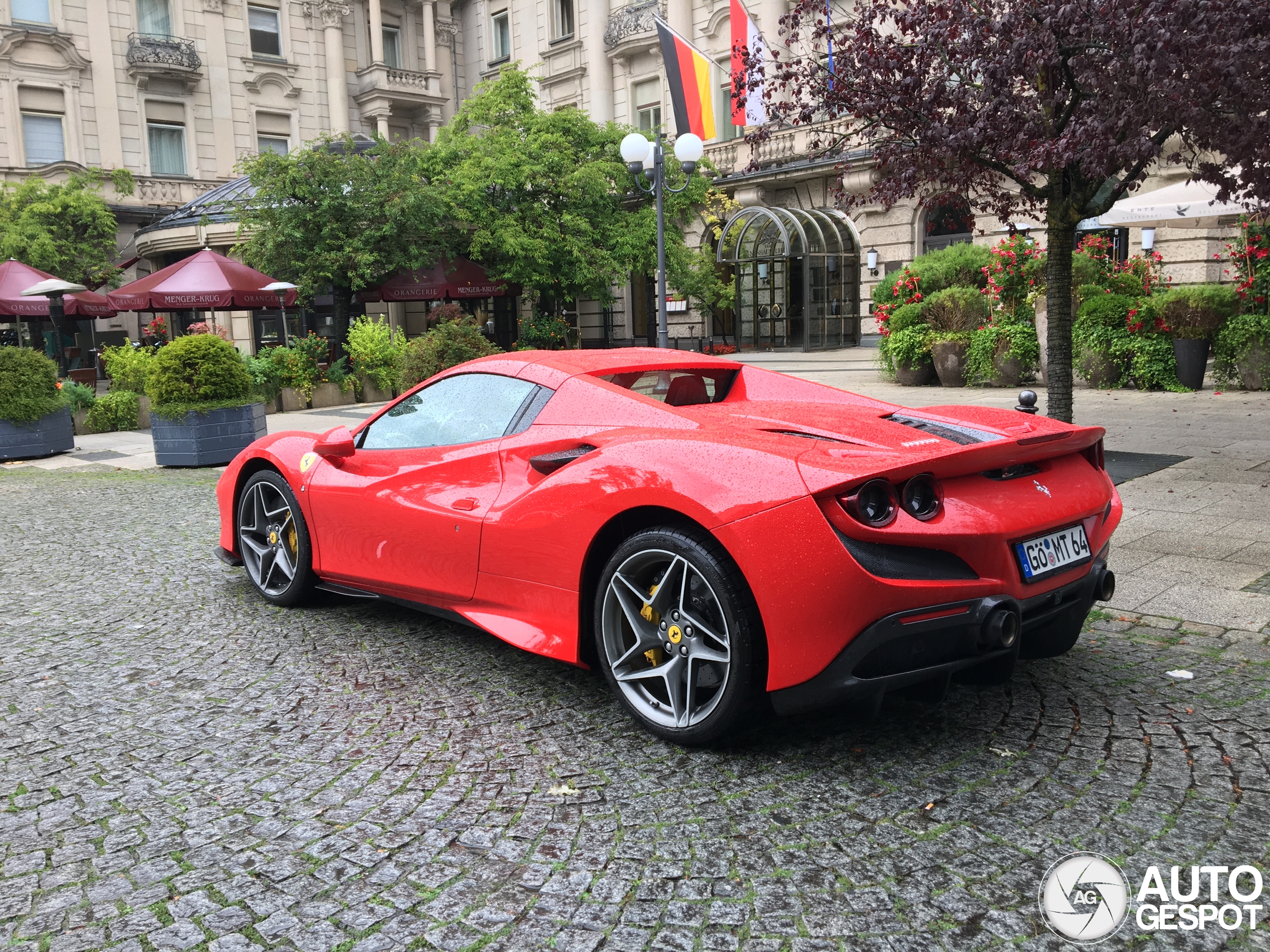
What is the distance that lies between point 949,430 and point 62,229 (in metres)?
33.6

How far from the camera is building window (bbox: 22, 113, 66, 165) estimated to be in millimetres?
35906

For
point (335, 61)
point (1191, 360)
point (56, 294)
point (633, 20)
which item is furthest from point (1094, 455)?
point (335, 61)

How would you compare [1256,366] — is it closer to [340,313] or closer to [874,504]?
[874,504]

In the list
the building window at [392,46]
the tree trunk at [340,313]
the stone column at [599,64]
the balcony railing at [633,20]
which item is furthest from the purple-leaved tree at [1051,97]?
the building window at [392,46]

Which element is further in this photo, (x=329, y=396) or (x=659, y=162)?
(x=329, y=396)

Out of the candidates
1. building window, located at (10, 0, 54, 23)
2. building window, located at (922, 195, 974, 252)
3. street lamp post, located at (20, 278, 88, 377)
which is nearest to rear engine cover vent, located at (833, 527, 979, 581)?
street lamp post, located at (20, 278, 88, 377)

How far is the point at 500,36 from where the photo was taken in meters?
43.0

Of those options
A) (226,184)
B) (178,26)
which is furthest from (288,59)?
(226,184)

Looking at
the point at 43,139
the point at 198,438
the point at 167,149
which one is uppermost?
the point at 167,149

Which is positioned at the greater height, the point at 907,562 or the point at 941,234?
the point at 941,234

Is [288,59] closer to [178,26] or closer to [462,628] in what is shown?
[178,26]

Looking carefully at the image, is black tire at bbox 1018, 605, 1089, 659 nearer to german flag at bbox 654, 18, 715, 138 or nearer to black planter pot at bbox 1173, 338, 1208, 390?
black planter pot at bbox 1173, 338, 1208, 390

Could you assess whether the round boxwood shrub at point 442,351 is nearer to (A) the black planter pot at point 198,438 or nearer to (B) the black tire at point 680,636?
(A) the black planter pot at point 198,438

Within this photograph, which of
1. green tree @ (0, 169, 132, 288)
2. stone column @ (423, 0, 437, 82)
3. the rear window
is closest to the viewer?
the rear window
